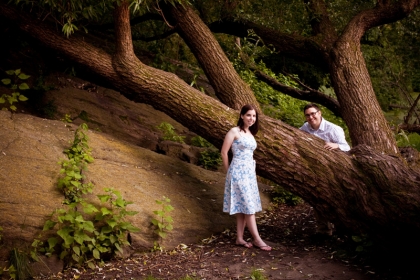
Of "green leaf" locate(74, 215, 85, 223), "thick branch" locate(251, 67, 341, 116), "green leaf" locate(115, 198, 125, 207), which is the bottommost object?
"green leaf" locate(74, 215, 85, 223)

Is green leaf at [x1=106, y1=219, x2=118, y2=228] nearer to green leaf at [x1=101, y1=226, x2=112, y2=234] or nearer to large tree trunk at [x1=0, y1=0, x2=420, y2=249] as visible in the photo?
green leaf at [x1=101, y1=226, x2=112, y2=234]

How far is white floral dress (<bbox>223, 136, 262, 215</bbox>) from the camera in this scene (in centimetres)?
616

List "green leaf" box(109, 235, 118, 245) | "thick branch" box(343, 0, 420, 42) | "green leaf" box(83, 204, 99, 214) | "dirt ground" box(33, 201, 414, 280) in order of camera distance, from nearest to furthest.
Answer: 1. "dirt ground" box(33, 201, 414, 280)
2. "green leaf" box(83, 204, 99, 214)
3. "green leaf" box(109, 235, 118, 245)
4. "thick branch" box(343, 0, 420, 42)

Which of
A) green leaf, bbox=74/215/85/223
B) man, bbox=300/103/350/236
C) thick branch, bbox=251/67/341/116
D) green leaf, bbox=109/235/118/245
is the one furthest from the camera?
thick branch, bbox=251/67/341/116

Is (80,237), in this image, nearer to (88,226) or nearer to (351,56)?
(88,226)

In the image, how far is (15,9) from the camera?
7766 mm

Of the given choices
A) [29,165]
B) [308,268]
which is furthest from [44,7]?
[308,268]

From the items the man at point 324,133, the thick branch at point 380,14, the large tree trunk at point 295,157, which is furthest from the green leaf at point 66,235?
the thick branch at point 380,14

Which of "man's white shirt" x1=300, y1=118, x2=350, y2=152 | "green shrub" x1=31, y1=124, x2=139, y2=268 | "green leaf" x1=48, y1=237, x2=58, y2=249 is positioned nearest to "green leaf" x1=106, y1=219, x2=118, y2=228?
"green shrub" x1=31, y1=124, x2=139, y2=268

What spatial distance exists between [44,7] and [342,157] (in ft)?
15.6

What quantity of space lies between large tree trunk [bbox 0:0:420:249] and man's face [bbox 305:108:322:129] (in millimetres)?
265

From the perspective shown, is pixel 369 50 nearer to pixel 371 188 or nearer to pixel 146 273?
pixel 371 188

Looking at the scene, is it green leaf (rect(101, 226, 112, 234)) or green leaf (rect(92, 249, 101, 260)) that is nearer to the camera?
green leaf (rect(92, 249, 101, 260))

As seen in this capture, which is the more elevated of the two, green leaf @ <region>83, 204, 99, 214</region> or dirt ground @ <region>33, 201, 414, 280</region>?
green leaf @ <region>83, 204, 99, 214</region>
